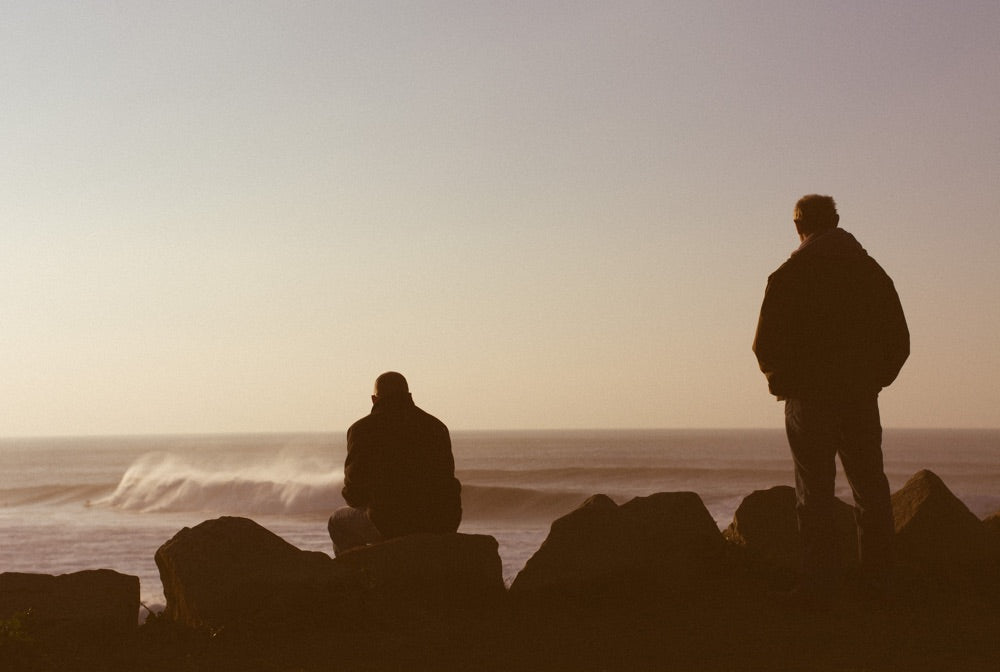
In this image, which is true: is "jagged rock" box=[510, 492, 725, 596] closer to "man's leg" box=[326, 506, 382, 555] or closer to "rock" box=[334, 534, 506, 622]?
"rock" box=[334, 534, 506, 622]

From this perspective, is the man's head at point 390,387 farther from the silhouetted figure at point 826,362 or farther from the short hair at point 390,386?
the silhouetted figure at point 826,362

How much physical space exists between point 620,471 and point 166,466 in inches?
772

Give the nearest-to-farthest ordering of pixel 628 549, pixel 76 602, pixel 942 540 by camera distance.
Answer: pixel 76 602
pixel 628 549
pixel 942 540

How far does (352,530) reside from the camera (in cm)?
566

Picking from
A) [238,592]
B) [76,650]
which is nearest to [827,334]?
[238,592]

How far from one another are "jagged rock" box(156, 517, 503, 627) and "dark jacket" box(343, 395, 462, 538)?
40 cm

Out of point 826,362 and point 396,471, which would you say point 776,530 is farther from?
point 396,471

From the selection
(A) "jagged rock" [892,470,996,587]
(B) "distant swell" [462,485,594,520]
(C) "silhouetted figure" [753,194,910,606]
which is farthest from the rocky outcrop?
(B) "distant swell" [462,485,594,520]

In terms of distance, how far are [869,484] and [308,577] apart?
2651 millimetres

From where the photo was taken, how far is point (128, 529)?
22109mm

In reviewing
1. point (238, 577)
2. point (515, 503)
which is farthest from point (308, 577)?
point (515, 503)

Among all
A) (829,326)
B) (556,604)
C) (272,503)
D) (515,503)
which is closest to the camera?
(829,326)

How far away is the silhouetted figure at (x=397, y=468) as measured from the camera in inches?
214

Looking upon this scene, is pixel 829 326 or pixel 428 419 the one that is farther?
pixel 428 419
